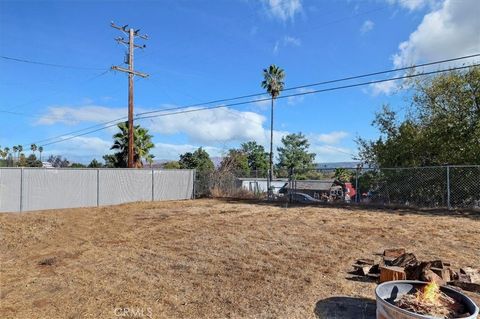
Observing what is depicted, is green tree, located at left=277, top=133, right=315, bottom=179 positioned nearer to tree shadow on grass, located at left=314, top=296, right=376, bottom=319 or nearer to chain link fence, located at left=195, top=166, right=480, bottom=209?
chain link fence, located at left=195, top=166, right=480, bottom=209

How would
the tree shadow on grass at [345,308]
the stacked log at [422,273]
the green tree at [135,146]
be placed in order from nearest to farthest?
1. the tree shadow on grass at [345,308]
2. the stacked log at [422,273]
3. the green tree at [135,146]

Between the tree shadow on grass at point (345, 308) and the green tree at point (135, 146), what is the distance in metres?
22.4

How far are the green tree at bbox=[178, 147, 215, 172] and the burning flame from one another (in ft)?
131

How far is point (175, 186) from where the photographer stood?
20312 millimetres

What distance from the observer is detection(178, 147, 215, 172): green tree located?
43188 mm

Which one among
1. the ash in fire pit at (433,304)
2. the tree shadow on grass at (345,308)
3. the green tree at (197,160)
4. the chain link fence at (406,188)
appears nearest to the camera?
the ash in fire pit at (433,304)

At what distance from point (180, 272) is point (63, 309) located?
5.62 ft

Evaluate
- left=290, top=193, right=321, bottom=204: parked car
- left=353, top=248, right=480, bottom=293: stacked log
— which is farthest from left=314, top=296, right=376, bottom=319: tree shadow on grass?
left=290, top=193, right=321, bottom=204: parked car

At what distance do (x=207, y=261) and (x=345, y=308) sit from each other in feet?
8.58

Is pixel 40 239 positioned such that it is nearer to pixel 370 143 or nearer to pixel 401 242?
pixel 401 242

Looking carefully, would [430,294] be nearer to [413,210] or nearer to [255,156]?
[413,210]

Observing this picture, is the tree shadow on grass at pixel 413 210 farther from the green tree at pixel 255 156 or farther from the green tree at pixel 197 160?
the green tree at pixel 255 156

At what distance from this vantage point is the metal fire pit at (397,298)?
277cm
